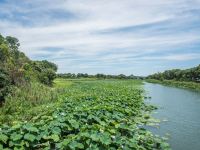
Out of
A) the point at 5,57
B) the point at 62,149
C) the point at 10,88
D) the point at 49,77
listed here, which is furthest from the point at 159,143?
the point at 49,77

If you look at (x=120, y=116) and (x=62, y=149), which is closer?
(x=62, y=149)

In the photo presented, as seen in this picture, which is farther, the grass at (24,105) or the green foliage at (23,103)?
the green foliage at (23,103)

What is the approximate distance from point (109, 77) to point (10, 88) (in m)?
124

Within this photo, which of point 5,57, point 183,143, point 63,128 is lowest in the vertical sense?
point 183,143

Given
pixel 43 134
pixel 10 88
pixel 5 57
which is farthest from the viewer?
pixel 5 57

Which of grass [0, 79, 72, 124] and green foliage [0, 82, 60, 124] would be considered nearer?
grass [0, 79, 72, 124]

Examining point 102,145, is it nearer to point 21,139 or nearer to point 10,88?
point 21,139

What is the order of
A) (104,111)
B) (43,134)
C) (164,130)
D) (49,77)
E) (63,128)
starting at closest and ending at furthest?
(43,134), (63,128), (104,111), (164,130), (49,77)

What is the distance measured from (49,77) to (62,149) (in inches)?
1637

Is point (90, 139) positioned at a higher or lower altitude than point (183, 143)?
higher

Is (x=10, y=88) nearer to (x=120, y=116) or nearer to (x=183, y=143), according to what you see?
(x=120, y=116)

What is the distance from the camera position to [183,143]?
1318 centimetres

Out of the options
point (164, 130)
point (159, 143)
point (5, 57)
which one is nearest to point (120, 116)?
point (164, 130)

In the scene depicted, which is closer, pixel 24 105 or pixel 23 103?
pixel 24 105
